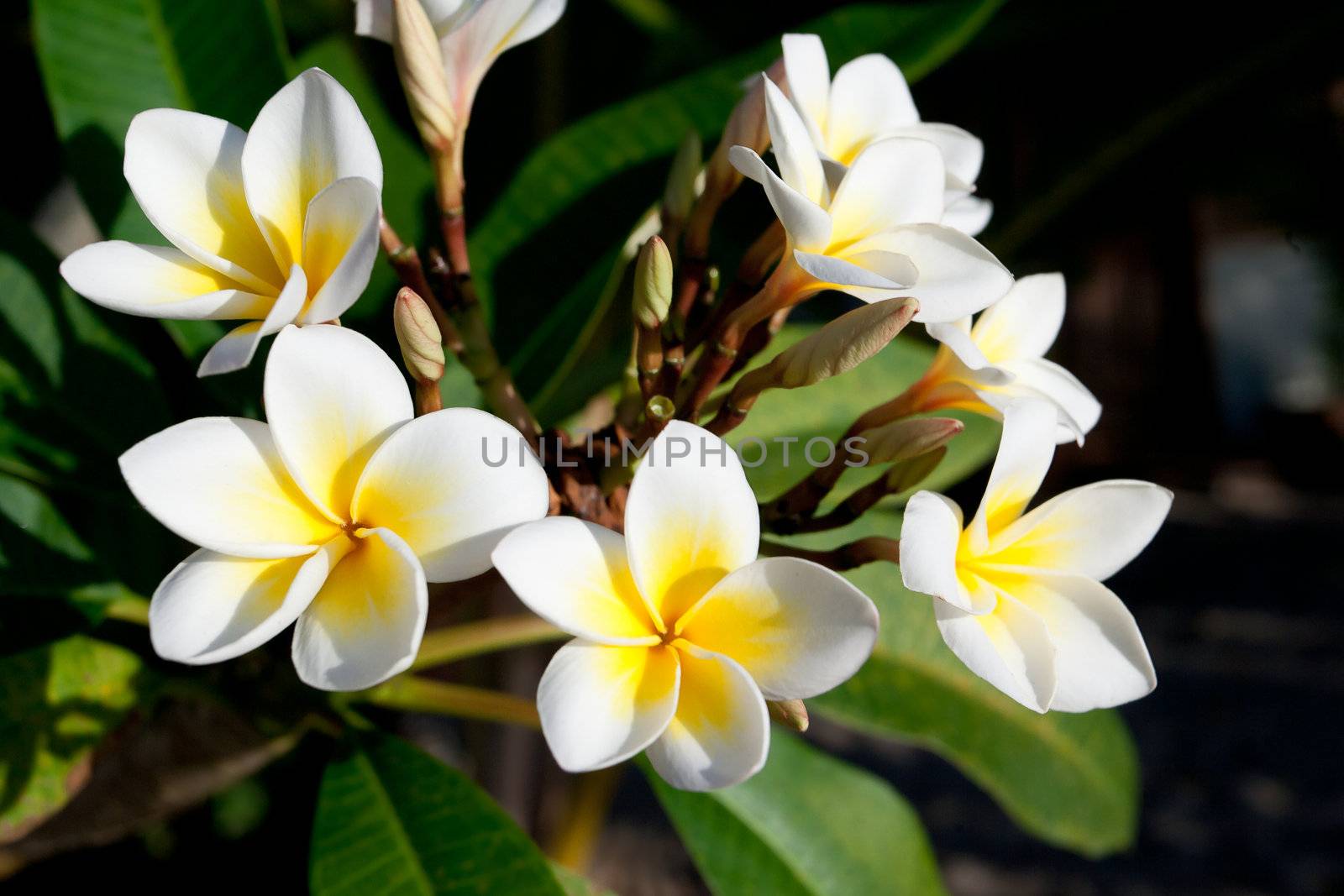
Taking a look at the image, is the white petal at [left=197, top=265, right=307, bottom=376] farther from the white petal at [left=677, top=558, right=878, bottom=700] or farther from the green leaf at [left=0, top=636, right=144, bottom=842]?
the green leaf at [left=0, top=636, right=144, bottom=842]

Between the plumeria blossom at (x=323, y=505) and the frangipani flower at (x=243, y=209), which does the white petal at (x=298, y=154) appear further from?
the plumeria blossom at (x=323, y=505)

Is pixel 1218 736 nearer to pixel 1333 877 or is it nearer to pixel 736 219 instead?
pixel 1333 877

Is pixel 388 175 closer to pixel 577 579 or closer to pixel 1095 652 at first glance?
pixel 577 579

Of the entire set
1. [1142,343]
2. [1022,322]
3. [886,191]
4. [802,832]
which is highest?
[886,191]

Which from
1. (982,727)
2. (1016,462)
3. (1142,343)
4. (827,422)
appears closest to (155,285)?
(1016,462)

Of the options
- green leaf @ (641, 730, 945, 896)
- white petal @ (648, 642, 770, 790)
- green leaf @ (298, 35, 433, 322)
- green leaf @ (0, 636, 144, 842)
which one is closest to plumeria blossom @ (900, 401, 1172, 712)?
white petal @ (648, 642, 770, 790)

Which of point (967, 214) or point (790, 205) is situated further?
point (967, 214)
